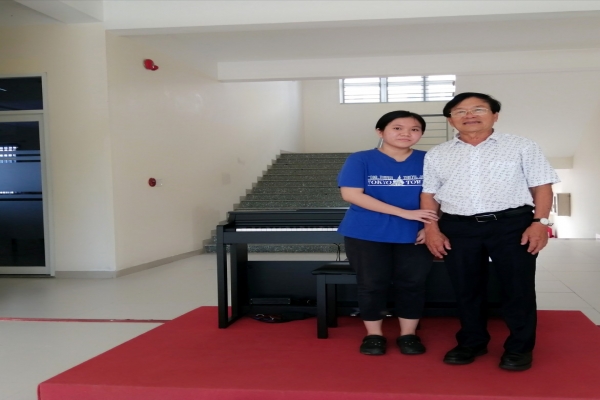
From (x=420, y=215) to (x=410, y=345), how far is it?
0.59 meters

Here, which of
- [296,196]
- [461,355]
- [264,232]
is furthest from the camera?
[296,196]

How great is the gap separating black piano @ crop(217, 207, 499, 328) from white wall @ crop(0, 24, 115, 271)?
9.40ft

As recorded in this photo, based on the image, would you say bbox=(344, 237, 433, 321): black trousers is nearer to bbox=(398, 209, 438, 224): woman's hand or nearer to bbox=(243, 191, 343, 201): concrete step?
bbox=(398, 209, 438, 224): woman's hand

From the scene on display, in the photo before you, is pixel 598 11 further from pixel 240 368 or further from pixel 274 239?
pixel 240 368

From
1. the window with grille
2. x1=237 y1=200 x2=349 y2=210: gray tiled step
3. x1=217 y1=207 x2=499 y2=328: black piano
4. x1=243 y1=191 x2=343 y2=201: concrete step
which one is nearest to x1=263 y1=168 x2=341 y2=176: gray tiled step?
x1=243 y1=191 x2=343 y2=201: concrete step

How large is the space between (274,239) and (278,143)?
30.0 ft

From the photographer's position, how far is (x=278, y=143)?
12016 millimetres

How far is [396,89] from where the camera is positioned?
576 inches

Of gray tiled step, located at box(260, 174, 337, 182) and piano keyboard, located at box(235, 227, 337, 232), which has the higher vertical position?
gray tiled step, located at box(260, 174, 337, 182)

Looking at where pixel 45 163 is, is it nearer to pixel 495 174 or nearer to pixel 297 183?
pixel 495 174

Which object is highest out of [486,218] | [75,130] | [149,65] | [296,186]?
[149,65]

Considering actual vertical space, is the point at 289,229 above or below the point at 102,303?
above

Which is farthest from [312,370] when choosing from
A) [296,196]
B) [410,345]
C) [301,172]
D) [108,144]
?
[301,172]

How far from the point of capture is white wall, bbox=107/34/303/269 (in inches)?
237
